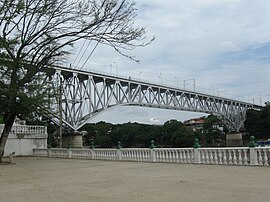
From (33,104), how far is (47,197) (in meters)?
12.4

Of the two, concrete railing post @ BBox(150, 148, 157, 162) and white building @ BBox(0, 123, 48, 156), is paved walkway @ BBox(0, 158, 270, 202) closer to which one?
concrete railing post @ BBox(150, 148, 157, 162)

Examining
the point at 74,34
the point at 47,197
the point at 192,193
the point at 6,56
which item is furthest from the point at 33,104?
the point at 192,193

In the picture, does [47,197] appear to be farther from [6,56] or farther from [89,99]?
[89,99]

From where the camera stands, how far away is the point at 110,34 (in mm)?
18625

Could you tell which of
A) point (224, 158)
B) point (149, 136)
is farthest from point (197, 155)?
point (149, 136)

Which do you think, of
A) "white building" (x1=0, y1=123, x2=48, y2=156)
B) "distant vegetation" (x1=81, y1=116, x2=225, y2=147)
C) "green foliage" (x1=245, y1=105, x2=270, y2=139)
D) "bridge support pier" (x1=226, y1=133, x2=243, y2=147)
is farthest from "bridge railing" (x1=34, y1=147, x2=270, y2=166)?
"green foliage" (x1=245, y1=105, x2=270, y2=139)

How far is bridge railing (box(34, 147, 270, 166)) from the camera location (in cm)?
1332

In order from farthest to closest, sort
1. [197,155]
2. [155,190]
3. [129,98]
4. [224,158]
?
[129,98] < [197,155] < [224,158] < [155,190]

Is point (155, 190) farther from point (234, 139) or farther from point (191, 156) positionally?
point (234, 139)

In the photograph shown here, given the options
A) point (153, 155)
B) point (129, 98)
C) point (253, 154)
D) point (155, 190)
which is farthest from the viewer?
point (129, 98)

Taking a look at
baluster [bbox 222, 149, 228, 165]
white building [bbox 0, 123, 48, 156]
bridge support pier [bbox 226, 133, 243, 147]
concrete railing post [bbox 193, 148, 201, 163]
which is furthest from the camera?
bridge support pier [bbox 226, 133, 243, 147]

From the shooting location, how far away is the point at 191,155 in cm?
1631

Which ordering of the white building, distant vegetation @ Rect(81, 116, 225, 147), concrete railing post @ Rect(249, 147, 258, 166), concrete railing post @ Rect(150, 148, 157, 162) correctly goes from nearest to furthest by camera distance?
concrete railing post @ Rect(249, 147, 258, 166)
concrete railing post @ Rect(150, 148, 157, 162)
the white building
distant vegetation @ Rect(81, 116, 225, 147)

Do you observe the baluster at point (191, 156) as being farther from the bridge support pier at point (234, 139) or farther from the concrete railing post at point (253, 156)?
the bridge support pier at point (234, 139)
